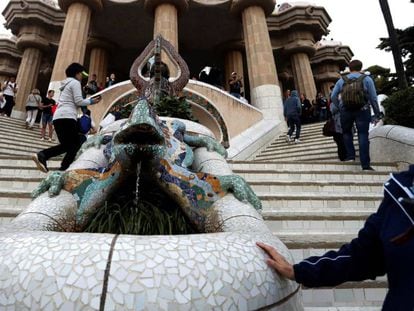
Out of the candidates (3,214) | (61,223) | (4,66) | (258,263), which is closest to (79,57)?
(4,66)

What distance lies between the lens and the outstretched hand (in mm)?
1289

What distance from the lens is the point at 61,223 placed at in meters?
1.98

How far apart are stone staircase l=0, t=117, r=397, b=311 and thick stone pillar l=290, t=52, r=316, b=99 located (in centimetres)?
1369

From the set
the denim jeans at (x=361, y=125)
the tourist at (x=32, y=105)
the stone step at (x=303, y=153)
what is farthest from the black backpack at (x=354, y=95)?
the tourist at (x=32, y=105)

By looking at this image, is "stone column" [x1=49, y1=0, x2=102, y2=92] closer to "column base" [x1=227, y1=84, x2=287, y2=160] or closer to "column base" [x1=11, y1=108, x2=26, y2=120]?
"column base" [x1=11, y1=108, x2=26, y2=120]

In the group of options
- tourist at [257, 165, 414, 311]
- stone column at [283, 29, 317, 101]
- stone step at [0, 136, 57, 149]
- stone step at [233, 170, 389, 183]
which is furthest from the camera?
stone column at [283, 29, 317, 101]

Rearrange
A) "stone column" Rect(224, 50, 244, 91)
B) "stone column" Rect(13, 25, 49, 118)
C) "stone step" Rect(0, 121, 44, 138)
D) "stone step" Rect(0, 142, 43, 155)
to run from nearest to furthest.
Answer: "stone step" Rect(0, 142, 43, 155) → "stone step" Rect(0, 121, 44, 138) → "stone column" Rect(13, 25, 49, 118) → "stone column" Rect(224, 50, 244, 91)

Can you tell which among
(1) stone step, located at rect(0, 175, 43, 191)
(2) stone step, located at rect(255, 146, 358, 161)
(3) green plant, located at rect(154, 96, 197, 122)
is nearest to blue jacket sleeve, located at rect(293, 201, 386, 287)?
(3) green plant, located at rect(154, 96, 197, 122)

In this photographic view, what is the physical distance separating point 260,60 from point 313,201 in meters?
11.4

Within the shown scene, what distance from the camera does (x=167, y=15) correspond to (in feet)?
48.3

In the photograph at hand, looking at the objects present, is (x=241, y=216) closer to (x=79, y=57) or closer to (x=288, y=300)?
(x=288, y=300)

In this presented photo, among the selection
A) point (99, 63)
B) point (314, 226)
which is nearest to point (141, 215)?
point (314, 226)

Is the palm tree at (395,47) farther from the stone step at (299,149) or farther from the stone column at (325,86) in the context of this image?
the stone column at (325,86)

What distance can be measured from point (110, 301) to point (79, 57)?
50.0 ft
